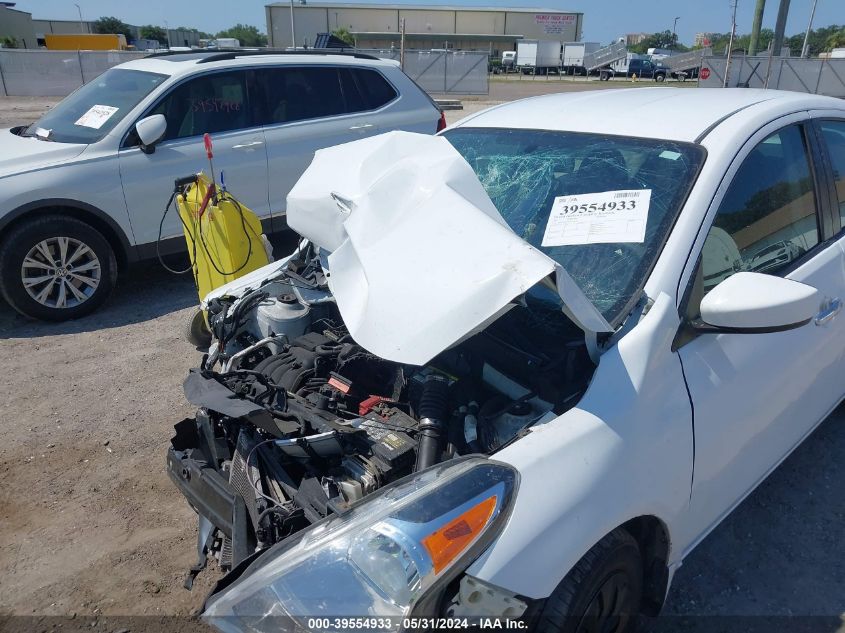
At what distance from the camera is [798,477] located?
3.25 meters

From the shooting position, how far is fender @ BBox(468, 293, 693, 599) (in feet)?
5.15

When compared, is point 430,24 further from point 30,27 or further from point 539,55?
point 30,27

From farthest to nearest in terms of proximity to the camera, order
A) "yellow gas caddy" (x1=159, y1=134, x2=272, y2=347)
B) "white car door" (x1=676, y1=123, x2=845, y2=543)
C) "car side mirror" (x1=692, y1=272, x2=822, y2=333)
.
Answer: "yellow gas caddy" (x1=159, y1=134, x2=272, y2=347)
"white car door" (x1=676, y1=123, x2=845, y2=543)
"car side mirror" (x1=692, y1=272, x2=822, y2=333)

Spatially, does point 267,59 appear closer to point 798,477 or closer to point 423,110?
point 423,110

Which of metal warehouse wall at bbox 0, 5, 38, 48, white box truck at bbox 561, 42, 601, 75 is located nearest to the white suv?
white box truck at bbox 561, 42, 601, 75

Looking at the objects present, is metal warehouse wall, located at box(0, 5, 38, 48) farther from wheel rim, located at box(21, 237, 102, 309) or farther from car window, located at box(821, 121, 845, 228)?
car window, located at box(821, 121, 845, 228)

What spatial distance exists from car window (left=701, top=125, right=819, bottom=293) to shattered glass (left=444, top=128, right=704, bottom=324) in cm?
19

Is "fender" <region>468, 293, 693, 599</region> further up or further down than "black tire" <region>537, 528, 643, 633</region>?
further up

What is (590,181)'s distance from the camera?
8.14ft

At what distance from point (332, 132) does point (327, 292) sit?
149 inches

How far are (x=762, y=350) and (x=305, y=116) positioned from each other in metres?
5.15

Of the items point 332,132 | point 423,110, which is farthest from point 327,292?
point 423,110

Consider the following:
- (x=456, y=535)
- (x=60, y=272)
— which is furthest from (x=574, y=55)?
(x=456, y=535)

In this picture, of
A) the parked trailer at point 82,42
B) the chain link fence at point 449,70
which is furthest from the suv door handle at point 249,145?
the parked trailer at point 82,42
